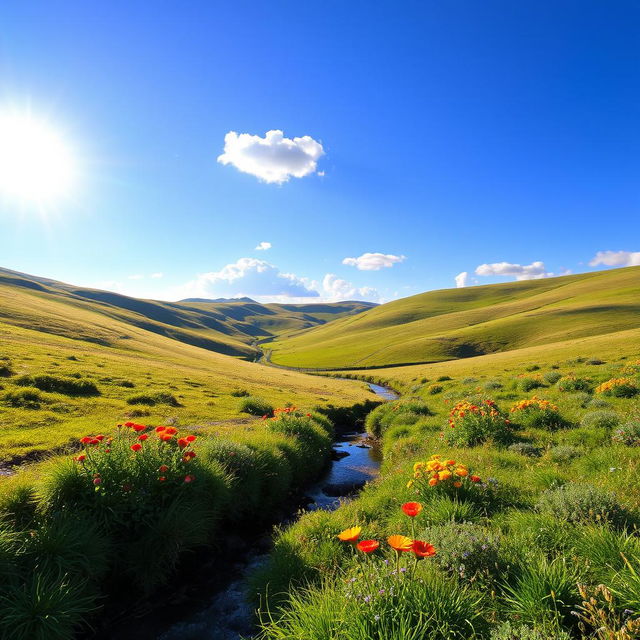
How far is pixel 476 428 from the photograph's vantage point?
13.7 m

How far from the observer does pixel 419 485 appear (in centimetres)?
863

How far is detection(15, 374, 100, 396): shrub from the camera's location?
899 inches

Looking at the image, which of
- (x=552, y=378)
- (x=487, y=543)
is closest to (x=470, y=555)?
Answer: (x=487, y=543)

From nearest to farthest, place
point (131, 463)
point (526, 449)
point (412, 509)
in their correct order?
point (412, 509) → point (131, 463) → point (526, 449)

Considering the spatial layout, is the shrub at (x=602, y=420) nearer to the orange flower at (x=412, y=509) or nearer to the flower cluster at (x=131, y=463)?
the orange flower at (x=412, y=509)

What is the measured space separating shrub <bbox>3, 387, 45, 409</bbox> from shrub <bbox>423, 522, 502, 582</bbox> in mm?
23213

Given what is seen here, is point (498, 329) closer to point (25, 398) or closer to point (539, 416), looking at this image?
point (539, 416)

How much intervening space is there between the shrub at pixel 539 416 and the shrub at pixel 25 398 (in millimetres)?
25531

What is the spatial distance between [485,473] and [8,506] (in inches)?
471

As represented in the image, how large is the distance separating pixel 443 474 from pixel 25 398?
24.0 m

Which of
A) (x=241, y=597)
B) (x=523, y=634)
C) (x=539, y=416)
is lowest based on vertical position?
(x=241, y=597)

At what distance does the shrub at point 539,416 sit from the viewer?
552 inches

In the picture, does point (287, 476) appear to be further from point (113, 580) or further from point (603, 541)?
point (603, 541)

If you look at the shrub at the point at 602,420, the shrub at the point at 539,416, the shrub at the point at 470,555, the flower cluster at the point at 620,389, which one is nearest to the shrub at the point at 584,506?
the shrub at the point at 470,555
